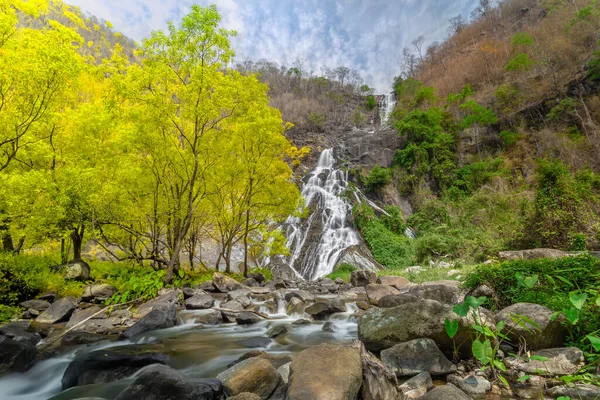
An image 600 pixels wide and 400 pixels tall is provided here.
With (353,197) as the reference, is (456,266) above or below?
below

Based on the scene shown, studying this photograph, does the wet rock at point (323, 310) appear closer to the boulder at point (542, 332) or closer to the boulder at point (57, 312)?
the boulder at point (542, 332)

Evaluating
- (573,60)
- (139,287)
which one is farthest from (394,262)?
(573,60)

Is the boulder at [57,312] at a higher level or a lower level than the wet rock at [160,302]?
higher

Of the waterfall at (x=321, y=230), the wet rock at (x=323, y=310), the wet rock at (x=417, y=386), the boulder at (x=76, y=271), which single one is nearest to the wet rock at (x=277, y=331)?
the wet rock at (x=323, y=310)

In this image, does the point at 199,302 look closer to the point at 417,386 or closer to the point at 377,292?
the point at 377,292

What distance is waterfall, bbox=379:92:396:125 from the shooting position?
51456mm

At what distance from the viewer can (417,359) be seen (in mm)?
3602

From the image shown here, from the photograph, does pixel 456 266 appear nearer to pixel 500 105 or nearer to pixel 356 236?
pixel 356 236

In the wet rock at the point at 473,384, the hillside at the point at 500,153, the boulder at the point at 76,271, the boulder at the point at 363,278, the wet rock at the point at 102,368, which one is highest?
the hillside at the point at 500,153

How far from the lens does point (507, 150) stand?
2678 cm

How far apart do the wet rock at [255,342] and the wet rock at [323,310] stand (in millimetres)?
2091

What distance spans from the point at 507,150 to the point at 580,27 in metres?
11.9

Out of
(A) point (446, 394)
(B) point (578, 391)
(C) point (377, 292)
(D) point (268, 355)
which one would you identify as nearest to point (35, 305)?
(D) point (268, 355)

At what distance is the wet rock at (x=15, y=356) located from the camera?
422 centimetres
